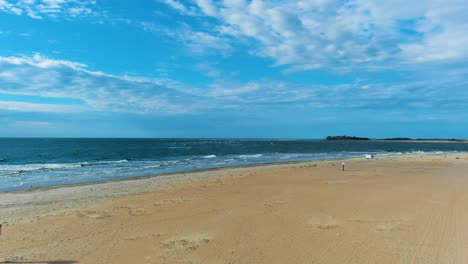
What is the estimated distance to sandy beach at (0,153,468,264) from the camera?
7137mm

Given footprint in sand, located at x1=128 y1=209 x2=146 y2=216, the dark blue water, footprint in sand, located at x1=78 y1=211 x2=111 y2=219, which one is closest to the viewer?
footprint in sand, located at x1=78 y1=211 x2=111 y2=219

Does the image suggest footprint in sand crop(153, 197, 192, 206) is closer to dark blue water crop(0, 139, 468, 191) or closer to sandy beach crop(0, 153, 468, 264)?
sandy beach crop(0, 153, 468, 264)

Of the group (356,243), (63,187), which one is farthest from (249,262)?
(63,187)

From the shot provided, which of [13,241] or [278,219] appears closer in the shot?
[13,241]

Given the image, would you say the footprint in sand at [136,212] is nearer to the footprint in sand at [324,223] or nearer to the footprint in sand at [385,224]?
the footprint in sand at [324,223]

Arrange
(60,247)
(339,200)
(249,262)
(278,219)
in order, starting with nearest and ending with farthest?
(249,262), (60,247), (278,219), (339,200)

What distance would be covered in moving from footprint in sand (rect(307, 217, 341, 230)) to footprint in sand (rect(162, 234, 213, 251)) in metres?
3.22

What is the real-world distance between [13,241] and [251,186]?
37.0ft

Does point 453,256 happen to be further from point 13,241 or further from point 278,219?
point 13,241

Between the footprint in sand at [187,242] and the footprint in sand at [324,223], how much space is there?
3218 mm

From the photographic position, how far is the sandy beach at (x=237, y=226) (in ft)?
23.4

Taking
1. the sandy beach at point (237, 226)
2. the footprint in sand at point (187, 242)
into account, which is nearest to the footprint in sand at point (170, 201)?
the sandy beach at point (237, 226)

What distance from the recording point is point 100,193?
15.3 m

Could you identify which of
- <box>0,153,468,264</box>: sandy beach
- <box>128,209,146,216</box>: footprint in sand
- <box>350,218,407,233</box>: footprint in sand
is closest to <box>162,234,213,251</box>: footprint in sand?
<box>0,153,468,264</box>: sandy beach
